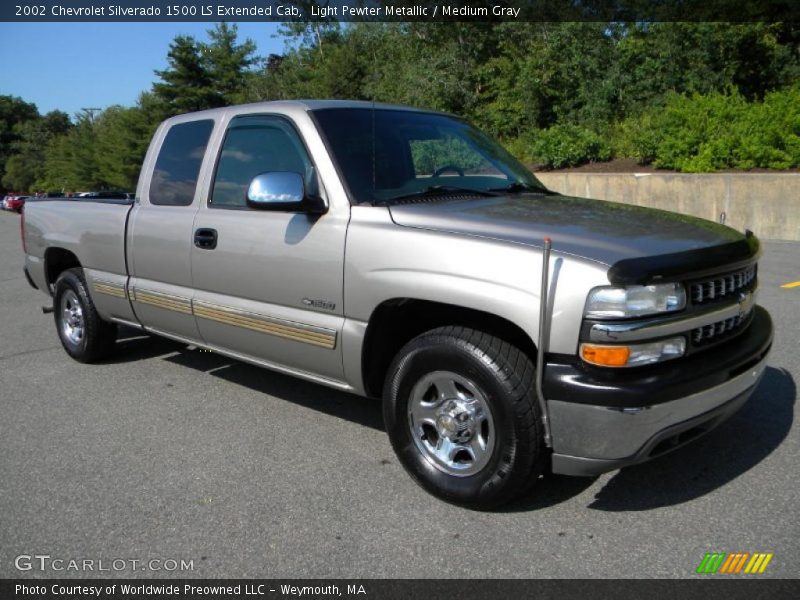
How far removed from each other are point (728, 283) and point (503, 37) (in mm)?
22940

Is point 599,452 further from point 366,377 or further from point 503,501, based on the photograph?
point 366,377

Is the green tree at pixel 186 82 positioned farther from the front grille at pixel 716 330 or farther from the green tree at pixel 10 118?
the green tree at pixel 10 118

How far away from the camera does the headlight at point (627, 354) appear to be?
106 inches

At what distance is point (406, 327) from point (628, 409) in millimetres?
1284

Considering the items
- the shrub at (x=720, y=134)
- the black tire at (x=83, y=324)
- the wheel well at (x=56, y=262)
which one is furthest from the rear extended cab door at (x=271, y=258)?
the shrub at (x=720, y=134)

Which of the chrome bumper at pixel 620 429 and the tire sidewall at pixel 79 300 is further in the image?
the tire sidewall at pixel 79 300

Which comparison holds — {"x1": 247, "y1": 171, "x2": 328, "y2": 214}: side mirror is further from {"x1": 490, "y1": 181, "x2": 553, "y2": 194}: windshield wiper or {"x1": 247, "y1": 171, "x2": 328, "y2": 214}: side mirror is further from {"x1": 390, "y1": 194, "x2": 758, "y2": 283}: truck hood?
{"x1": 490, "y1": 181, "x2": 553, "y2": 194}: windshield wiper

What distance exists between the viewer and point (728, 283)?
10.2ft

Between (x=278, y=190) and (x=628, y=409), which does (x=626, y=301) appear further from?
(x=278, y=190)

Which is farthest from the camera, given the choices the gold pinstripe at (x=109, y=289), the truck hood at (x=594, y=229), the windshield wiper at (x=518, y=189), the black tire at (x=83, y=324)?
the black tire at (x=83, y=324)

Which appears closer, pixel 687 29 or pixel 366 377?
pixel 366 377

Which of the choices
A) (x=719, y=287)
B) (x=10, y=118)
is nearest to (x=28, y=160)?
(x=10, y=118)

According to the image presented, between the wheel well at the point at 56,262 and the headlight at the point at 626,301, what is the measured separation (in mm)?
4665

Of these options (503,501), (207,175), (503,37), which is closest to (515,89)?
(503,37)
